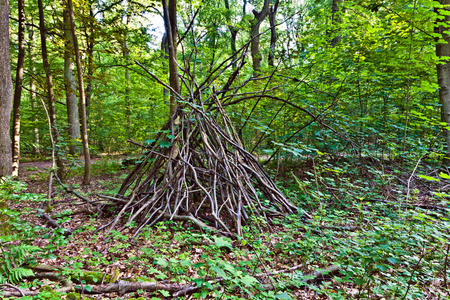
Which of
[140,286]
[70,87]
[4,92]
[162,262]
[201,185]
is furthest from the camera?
[70,87]

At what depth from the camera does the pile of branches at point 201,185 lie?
2713 millimetres

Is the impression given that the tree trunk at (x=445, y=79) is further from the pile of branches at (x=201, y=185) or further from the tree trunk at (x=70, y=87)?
the tree trunk at (x=70, y=87)

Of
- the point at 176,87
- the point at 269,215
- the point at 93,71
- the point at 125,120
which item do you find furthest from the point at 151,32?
the point at 269,215

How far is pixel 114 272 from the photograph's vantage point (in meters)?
1.90

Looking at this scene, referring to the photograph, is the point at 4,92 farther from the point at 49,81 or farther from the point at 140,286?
the point at 140,286

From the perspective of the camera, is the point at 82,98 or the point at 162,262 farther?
the point at 82,98

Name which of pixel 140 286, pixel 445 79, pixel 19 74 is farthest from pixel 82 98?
pixel 445 79

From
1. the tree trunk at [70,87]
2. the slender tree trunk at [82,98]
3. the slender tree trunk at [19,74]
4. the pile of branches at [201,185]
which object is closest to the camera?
the pile of branches at [201,185]

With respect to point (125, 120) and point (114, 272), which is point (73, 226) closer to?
point (114, 272)

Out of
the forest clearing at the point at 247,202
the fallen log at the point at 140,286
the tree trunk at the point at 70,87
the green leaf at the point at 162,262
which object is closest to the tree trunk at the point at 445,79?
the forest clearing at the point at 247,202

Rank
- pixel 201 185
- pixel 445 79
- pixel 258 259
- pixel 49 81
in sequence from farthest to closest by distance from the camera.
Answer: pixel 49 81
pixel 445 79
pixel 201 185
pixel 258 259

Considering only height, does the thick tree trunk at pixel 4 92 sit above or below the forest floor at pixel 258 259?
above

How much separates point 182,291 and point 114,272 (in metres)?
0.69

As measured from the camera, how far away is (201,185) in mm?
2869
